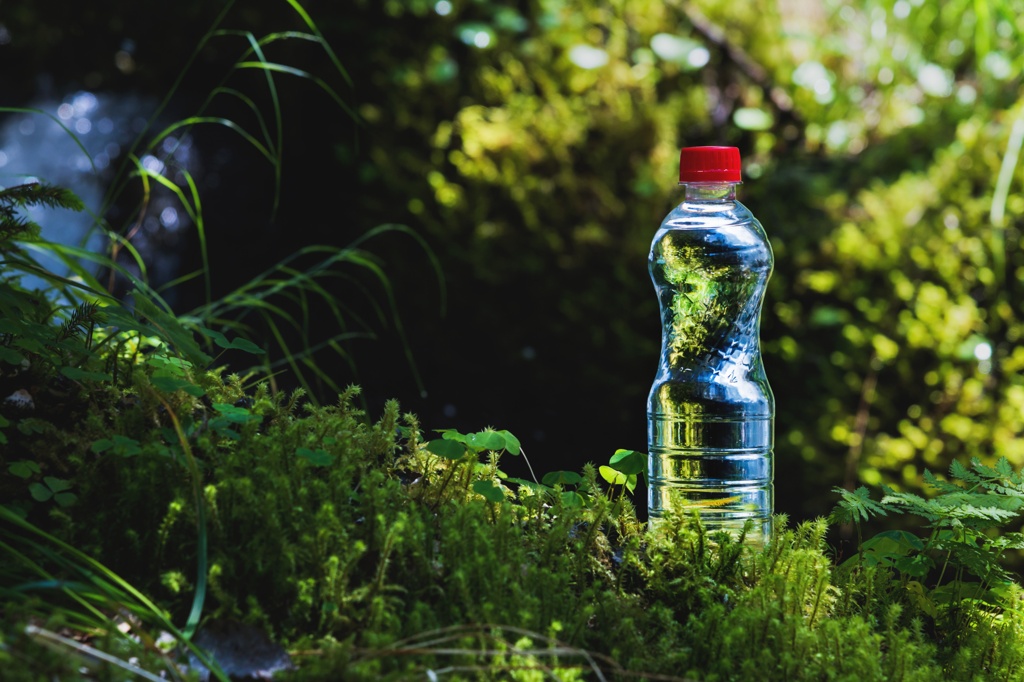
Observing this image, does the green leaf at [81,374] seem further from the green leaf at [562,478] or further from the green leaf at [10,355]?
the green leaf at [562,478]

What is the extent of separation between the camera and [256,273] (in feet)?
17.0

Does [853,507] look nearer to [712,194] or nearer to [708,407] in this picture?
[708,407]

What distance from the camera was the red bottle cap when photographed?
1889mm

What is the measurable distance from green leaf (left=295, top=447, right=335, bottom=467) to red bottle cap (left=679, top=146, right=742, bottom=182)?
920mm

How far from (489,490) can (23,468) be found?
791mm

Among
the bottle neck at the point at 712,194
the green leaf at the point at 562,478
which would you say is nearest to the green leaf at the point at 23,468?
the green leaf at the point at 562,478

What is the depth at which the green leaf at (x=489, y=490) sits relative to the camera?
1699 mm

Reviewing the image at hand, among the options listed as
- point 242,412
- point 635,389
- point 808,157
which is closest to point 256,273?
point 635,389

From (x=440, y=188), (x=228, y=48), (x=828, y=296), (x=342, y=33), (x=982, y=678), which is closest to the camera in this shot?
(x=982, y=678)

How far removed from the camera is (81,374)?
1.66m

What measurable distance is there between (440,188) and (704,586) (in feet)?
10.7

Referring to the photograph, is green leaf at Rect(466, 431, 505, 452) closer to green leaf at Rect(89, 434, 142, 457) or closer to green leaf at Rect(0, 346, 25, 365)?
green leaf at Rect(89, 434, 142, 457)

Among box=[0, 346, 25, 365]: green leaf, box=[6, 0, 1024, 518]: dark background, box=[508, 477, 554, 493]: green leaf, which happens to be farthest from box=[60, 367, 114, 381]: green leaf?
box=[6, 0, 1024, 518]: dark background

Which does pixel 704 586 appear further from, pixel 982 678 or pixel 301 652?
pixel 301 652
